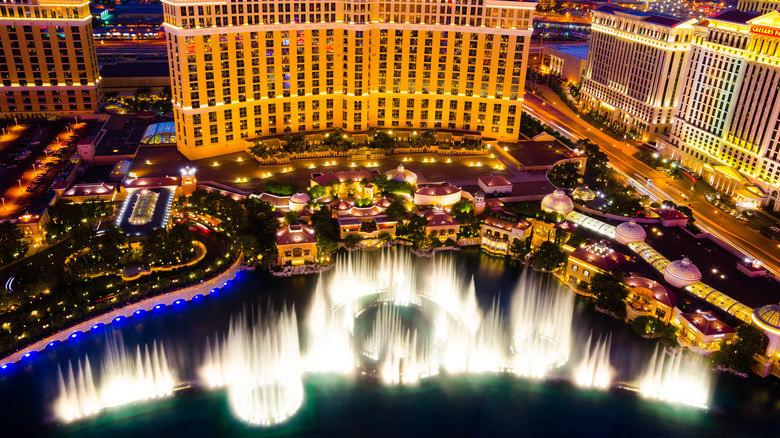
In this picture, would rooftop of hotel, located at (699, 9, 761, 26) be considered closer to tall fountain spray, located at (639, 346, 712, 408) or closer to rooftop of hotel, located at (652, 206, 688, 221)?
rooftop of hotel, located at (652, 206, 688, 221)

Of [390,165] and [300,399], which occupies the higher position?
[390,165]

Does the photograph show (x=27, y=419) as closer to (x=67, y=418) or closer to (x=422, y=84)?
(x=67, y=418)

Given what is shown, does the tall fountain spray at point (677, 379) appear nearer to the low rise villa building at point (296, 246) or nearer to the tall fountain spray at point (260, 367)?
the tall fountain spray at point (260, 367)

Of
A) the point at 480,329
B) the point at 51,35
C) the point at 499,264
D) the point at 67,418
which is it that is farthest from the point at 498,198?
the point at 51,35

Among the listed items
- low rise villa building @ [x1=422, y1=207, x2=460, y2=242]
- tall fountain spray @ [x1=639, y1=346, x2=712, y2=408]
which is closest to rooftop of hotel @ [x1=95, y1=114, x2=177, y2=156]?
low rise villa building @ [x1=422, y1=207, x2=460, y2=242]

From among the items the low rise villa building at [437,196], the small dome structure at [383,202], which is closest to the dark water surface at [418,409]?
the low rise villa building at [437,196]
